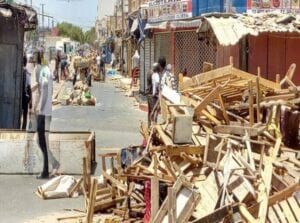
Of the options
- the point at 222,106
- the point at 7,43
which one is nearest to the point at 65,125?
the point at 7,43

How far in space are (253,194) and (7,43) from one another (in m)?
9.49

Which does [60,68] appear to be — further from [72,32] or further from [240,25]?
[72,32]

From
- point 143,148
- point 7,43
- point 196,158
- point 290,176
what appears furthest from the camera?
point 7,43

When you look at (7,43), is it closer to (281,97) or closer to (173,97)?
(173,97)

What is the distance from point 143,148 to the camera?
10.2 metres

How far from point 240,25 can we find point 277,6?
5617mm

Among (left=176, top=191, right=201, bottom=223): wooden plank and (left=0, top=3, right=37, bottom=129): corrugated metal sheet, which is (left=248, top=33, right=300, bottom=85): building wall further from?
(left=176, top=191, right=201, bottom=223): wooden plank

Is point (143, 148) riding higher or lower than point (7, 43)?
lower

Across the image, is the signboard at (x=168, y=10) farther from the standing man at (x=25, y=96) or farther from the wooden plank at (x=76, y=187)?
the wooden plank at (x=76, y=187)

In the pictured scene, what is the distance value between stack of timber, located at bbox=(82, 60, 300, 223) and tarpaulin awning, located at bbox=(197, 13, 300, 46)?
8.80 ft

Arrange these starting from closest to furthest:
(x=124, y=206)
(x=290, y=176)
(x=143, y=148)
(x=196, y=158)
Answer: (x=290, y=176) → (x=196, y=158) → (x=124, y=206) → (x=143, y=148)

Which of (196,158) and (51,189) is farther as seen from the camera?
(51,189)

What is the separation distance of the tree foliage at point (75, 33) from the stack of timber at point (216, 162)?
5865 inches

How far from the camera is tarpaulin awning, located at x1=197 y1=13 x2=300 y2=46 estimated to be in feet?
44.8
